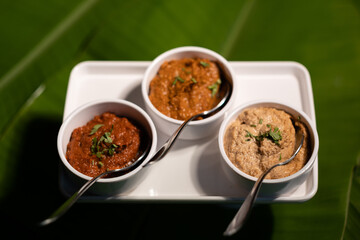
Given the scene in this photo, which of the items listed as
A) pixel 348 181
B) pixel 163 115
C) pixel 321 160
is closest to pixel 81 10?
pixel 163 115

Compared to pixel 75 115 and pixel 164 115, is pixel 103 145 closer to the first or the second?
pixel 75 115

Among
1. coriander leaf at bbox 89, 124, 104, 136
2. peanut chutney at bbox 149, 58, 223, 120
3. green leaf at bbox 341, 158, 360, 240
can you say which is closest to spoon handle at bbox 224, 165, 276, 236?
peanut chutney at bbox 149, 58, 223, 120

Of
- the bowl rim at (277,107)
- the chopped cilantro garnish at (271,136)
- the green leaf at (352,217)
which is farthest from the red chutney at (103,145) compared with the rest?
the green leaf at (352,217)

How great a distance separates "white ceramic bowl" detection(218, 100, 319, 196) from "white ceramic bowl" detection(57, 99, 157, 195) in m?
0.38

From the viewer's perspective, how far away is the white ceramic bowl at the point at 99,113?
196 cm

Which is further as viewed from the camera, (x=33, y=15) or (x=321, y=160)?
(x=33, y=15)

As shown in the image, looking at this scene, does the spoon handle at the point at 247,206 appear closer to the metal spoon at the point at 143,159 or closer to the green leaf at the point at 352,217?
the metal spoon at the point at 143,159

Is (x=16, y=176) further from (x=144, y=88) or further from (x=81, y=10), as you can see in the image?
(x=81, y=10)

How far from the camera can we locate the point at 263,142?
2098 millimetres

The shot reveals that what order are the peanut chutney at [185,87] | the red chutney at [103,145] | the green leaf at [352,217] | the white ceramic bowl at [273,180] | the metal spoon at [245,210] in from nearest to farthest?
the metal spoon at [245,210] < the white ceramic bowl at [273,180] < the red chutney at [103,145] < the peanut chutney at [185,87] < the green leaf at [352,217]

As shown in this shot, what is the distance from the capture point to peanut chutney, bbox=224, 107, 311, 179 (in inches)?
80.4

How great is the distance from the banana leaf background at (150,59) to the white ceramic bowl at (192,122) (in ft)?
1.29

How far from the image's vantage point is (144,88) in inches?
87.9

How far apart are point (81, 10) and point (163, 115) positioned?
1.42 m
